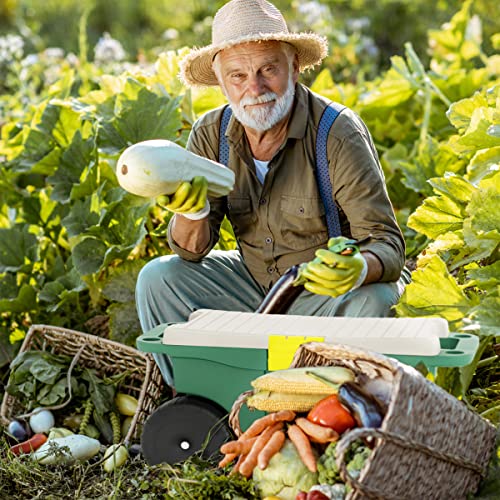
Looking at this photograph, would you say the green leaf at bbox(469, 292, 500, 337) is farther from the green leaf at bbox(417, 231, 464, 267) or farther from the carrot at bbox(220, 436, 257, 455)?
the carrot at bbox(220, 436, 257, 455)

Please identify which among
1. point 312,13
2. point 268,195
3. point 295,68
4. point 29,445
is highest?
point 312,13

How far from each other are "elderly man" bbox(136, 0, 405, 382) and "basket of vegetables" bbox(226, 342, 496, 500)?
0.51m

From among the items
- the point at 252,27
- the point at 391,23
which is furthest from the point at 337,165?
the point at 391,23

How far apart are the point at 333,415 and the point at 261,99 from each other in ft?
3.65

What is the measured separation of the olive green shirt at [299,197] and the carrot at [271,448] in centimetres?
72

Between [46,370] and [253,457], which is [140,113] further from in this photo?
[253,457]

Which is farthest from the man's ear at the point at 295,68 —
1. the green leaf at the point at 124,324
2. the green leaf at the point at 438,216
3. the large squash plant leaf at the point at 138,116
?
the green leaf at the point at 124,324

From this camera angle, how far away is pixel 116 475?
2938 millimetres

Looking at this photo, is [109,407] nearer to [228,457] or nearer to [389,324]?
[228,457]

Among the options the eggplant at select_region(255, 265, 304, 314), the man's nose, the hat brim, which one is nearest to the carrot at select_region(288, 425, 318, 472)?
the eggplant at select_region(255, 265, 304, 314)

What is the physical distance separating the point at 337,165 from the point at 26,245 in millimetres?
1694

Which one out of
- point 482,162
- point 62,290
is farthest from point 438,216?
point 62,290

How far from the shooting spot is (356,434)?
7.07ft

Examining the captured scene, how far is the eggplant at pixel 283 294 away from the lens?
286cm
